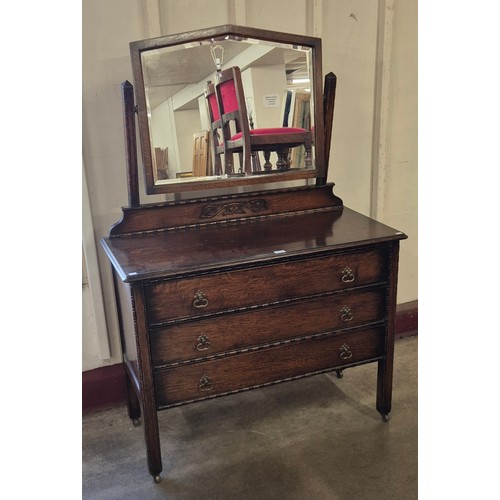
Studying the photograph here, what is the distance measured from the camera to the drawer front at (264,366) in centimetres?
183

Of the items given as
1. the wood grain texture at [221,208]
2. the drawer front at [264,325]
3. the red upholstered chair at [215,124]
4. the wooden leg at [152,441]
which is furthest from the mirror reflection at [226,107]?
the wooden leg at [152,441]

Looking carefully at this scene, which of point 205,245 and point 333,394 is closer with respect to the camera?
point 205,245

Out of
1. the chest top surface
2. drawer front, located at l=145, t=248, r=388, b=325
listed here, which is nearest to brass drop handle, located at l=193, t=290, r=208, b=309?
drawer front, located at l=145, t=248, r=388, b=325

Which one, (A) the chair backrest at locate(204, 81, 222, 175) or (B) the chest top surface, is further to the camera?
(A) the chair backrest at locate(204, 81, 222, 175)

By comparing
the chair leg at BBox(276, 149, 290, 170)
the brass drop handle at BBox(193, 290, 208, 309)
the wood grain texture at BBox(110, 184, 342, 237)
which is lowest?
the brass drop handle at BBox(193, 290, 208, 309)

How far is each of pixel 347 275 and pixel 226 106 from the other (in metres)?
0.85

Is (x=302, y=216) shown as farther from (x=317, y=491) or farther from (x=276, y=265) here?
(x=317, y=491)

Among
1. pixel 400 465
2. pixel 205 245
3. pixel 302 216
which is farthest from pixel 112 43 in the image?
pixel 400 465

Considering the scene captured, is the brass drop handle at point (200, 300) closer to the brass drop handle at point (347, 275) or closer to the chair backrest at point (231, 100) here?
the brass drop handle at point (347, 275)

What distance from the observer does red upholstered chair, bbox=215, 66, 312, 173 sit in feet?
6.72

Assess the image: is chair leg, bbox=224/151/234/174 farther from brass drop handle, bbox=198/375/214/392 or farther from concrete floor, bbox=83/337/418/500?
concrete floor, bbox=83/337/418/500

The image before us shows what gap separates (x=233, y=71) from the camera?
204cm

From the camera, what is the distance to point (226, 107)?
206 centimetres
